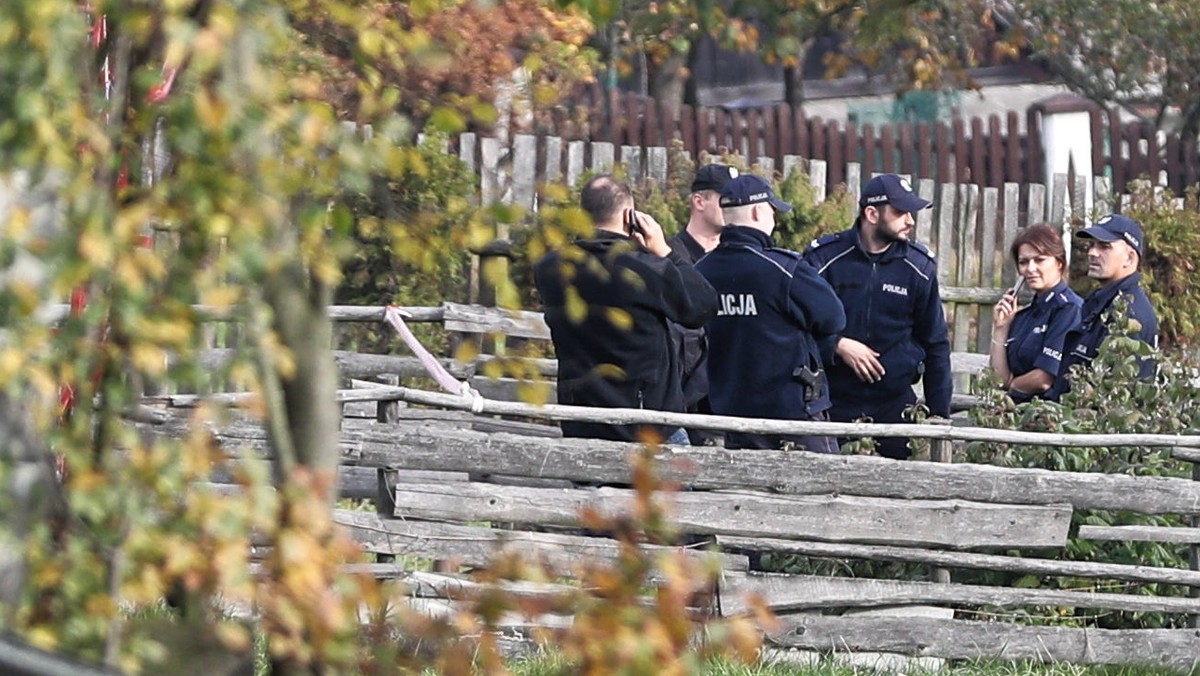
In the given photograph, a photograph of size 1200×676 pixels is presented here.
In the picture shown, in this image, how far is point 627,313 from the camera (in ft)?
21.5

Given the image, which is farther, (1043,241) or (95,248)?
(1043,241)

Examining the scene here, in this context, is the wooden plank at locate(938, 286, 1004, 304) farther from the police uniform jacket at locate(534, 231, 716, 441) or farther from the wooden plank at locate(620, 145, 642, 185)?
the police uniform jacket at locate(534, 231, 716, 441)

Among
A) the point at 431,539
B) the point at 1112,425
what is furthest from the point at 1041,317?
the point at 431,539

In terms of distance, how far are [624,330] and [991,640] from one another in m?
1.57

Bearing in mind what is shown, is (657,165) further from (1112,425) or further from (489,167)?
(1112,425)

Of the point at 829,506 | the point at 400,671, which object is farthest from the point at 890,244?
the point at 400,671

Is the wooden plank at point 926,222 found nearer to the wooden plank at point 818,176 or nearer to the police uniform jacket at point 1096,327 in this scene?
the wooden plank at point 818,176

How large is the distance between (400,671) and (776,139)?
16.9m

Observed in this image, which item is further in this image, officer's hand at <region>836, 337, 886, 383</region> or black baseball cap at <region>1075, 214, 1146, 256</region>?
black baseball cap at <region>1075, 214, 1146, 256</region>

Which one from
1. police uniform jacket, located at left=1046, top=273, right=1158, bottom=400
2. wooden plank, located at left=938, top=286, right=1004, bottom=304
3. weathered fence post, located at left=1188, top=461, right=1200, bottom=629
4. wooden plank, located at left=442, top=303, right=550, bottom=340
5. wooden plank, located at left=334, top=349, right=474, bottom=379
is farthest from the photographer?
wooden plank, located at left=938, top=286, right=1004, bottom=304

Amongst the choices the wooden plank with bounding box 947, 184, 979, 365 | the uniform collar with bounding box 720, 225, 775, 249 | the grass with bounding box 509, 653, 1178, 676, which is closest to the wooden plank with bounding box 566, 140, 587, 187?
the wooden plank with bounding box 947, 184, 979, 365

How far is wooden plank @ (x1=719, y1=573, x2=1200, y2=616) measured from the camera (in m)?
6.38

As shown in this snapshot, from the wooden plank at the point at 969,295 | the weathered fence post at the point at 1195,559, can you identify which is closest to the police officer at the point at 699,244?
the weathered fence post at the point at 1195,559

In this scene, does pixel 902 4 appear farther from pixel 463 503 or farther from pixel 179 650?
pixel 179 650
